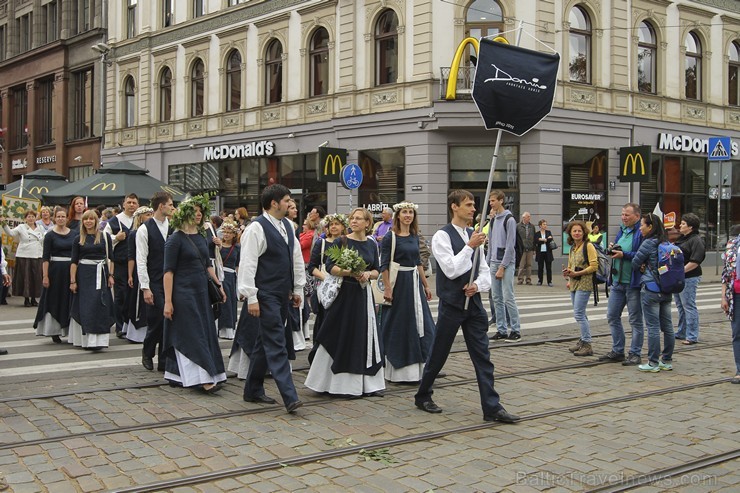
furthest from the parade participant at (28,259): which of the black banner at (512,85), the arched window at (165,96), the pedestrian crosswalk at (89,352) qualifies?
the arched window at (165,96)

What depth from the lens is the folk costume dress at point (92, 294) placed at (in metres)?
10.3

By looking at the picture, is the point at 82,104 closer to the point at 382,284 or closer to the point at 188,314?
the point at 188,314

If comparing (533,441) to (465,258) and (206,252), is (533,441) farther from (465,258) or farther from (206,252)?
(206,252)

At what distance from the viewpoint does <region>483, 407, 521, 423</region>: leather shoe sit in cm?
674

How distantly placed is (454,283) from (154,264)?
145 inches

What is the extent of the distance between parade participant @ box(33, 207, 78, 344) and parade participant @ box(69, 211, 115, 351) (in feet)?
1.61

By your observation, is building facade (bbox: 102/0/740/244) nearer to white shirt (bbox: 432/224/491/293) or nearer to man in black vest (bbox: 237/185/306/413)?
man in black vest (bbox: 237/185/306/413)

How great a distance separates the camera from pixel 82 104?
42.4 meters

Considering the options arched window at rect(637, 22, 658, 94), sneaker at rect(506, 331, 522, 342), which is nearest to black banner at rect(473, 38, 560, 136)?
sneaker at rect(506, 331, 522, 342)

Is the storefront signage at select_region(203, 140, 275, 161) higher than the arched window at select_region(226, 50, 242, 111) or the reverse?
the reverse

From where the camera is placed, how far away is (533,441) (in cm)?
622

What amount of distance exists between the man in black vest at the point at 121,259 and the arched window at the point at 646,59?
2155 centimetres

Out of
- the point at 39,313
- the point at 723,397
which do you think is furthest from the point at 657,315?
the point at 39,313

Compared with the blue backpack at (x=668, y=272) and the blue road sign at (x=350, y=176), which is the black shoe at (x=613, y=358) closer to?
the blue backpack at (x=668, y=272)
